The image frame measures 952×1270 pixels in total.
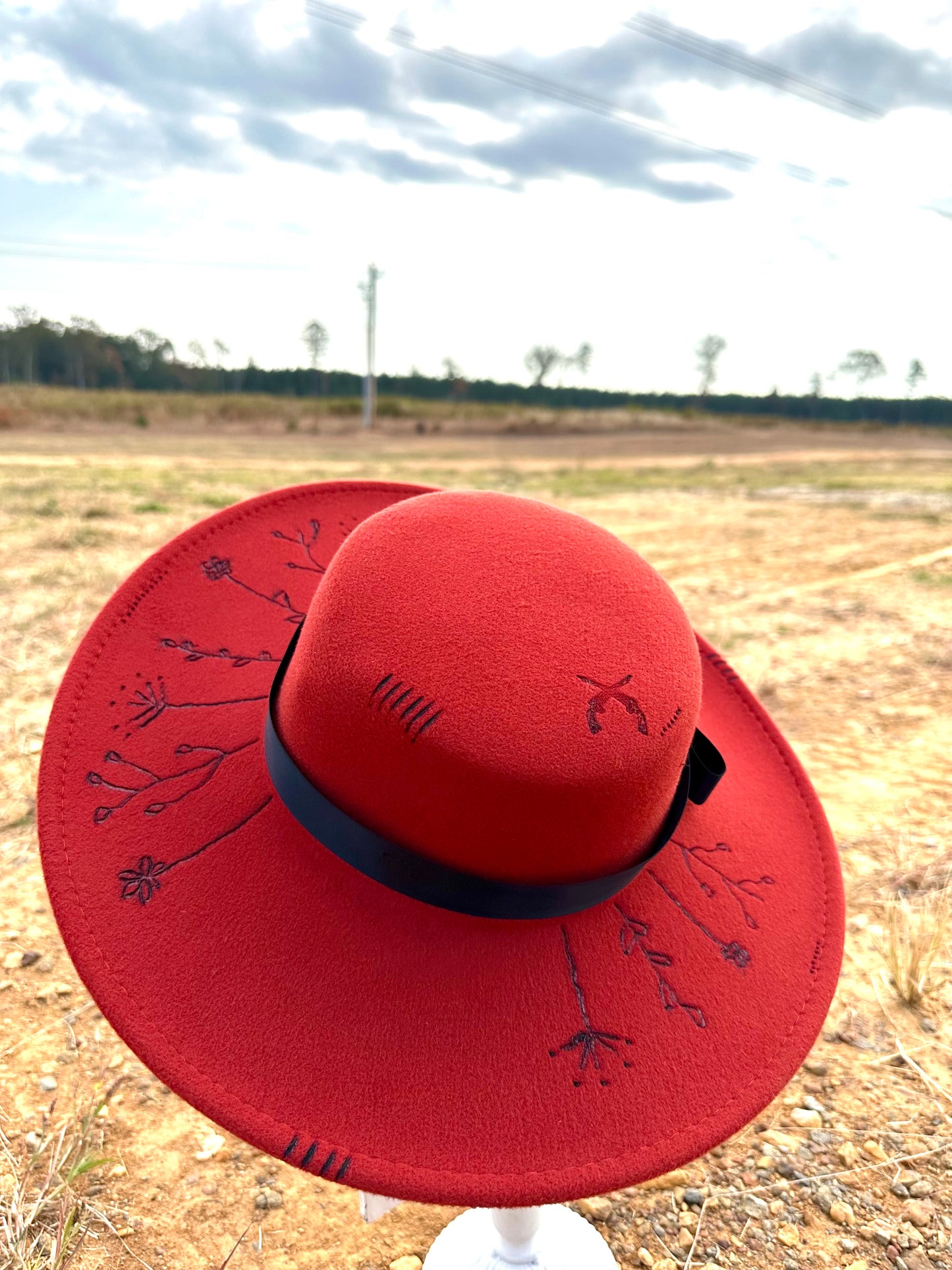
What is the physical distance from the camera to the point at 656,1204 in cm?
144

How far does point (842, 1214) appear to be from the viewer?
55.7 inches

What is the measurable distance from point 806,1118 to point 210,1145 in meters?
1.09

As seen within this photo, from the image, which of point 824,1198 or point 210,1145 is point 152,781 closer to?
point 210,1145

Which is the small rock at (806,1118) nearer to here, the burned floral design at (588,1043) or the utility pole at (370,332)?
the burned floral design at (588,1043)

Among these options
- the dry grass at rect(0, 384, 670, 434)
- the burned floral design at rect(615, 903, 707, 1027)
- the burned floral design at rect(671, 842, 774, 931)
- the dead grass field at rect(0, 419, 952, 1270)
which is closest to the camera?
the burned floral design at rect(615, 903, 707, 1027)

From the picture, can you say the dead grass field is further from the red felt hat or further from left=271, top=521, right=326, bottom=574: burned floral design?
left=271, top=521, right=326, bottom=574: burned floral design

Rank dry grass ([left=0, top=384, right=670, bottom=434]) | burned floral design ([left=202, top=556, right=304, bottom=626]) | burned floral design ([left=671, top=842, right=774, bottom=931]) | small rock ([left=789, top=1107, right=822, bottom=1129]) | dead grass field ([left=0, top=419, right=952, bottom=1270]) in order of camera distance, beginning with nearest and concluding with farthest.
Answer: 1. burned floral design ([left=671, top=842, right=774, bottom=931])
2. burned floral design ([left=202, top=556, right=304, bottom=626])
3. dead grass field ([left=0, top=419, right=952, bottom=1270])
4. small rock ([left=789, top=1107, right=822, bottom=1129])
5. dry grass ([left=0, top=384, right=670, bottom=434])

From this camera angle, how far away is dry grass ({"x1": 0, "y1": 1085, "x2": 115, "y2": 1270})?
122cm

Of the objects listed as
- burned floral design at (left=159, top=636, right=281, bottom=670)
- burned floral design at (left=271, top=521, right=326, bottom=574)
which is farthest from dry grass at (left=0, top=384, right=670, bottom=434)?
burned floral design at (left=159, top=636, right=281, bottom=670)

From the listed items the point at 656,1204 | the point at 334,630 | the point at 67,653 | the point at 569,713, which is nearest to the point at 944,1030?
the point at 656,1204

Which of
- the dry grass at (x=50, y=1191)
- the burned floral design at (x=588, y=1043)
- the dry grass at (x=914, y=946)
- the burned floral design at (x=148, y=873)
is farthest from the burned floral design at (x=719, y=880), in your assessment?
the dry grass at (x=914, y=946)

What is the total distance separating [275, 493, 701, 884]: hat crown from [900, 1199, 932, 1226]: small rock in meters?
1.06

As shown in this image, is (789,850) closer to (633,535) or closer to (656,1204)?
(656,1204)

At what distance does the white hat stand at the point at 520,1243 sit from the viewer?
1136 mm
